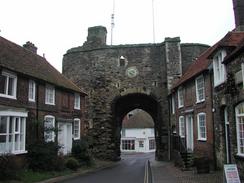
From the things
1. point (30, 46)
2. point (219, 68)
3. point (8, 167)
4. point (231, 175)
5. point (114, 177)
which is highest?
point (30, 46)

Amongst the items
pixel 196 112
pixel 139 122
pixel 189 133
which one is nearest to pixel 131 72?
pixel 189 133

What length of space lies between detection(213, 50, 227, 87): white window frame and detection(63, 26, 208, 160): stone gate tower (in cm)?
1414

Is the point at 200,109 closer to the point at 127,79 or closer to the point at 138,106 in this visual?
the point at 127,79

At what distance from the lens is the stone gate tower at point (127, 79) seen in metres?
31.8

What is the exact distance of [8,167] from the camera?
14570 mm

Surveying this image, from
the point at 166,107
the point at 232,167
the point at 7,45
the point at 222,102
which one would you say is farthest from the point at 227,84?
the point at 166,107

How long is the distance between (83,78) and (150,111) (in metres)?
10.0

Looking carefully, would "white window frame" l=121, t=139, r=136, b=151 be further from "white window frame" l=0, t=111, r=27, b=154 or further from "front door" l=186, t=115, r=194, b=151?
"white window frame" l=0, t=111, r=27, b=154

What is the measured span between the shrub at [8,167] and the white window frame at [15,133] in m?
1.23

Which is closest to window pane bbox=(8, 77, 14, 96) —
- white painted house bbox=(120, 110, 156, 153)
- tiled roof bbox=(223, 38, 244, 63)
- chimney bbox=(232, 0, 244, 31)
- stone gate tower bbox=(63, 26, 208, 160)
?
tiled roof bbox=(223, 38, 244, 63)

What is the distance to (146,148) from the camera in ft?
211

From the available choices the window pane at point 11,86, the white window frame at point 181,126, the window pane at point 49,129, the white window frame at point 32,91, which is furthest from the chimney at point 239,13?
the window pane at point 11,86

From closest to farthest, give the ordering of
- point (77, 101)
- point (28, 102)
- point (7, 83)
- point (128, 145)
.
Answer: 1. point (7, 83)
2. point (28, 102)
3. point (77, 101)
4. point (128, 145)

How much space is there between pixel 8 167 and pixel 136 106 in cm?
2607
